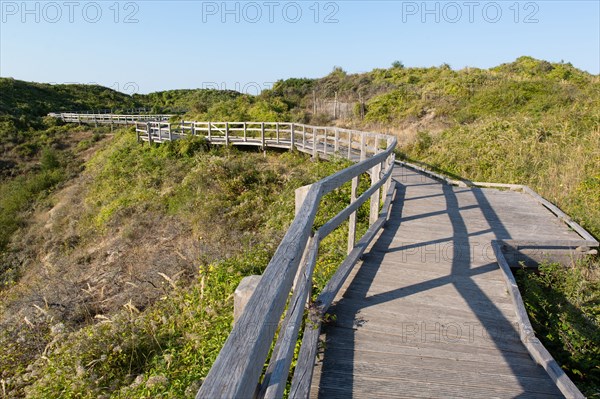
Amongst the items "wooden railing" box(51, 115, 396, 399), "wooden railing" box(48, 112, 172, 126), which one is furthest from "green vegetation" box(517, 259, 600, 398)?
"wooden railing" box(48, 112, 172, 126)

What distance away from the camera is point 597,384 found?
315 cm

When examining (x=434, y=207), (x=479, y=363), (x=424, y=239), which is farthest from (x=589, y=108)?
(x=479, y=363)

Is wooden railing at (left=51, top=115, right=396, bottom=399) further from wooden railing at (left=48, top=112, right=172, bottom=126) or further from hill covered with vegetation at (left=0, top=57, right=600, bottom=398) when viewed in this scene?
wooden railing at (left=48, top=112, right=172, bottom=126)

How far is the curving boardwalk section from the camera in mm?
1501

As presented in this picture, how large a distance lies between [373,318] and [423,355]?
526 mm

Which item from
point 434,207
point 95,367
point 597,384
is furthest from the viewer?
point 434,207

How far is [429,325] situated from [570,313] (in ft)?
6.06

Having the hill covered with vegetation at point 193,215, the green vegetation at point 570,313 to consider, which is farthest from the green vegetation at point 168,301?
the green vegetation at point 570,313

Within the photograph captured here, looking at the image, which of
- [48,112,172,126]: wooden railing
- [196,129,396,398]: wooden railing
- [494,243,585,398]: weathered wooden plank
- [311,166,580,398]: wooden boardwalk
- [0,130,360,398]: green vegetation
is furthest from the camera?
[48,112,172,126]: wooden railing

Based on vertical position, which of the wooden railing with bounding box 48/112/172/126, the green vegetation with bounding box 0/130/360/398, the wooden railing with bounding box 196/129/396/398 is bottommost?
the green vegetation with bounding box 0/130/360/398

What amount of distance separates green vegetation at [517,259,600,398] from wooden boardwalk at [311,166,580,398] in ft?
1.64

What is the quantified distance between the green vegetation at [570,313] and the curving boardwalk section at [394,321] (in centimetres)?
34

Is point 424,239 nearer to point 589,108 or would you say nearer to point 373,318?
point 373,318

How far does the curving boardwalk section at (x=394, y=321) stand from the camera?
1.50 metres
